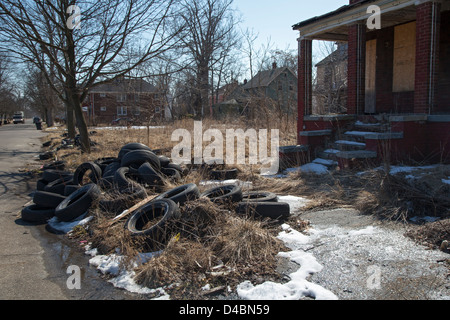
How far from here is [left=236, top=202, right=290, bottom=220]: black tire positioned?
18.2 ft

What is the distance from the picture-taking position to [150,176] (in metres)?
7.58

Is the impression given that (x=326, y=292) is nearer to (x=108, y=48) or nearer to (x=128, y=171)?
(x=128, y=171)

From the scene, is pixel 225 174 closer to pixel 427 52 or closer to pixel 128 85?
pixel 427 52

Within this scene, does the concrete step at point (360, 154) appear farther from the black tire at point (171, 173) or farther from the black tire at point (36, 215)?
the black tire at point (36, 215)

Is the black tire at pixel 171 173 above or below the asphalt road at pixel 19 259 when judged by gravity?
above

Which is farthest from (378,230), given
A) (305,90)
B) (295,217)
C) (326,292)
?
(305,90)

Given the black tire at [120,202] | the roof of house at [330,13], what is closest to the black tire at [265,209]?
the black tire at [120,202]

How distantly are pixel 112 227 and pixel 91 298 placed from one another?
1751 millimetres

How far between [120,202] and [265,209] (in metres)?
2.59

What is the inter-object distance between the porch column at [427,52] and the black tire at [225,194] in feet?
18.1

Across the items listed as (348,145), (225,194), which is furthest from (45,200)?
(348,145)

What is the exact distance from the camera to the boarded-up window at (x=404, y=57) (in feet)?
36.1

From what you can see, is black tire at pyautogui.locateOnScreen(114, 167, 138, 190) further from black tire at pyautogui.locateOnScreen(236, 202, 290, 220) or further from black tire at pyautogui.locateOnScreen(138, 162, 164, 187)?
black tire at pyautogui.locateOnScreen(236, 202, 290, 220)

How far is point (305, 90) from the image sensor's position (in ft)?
40.2
